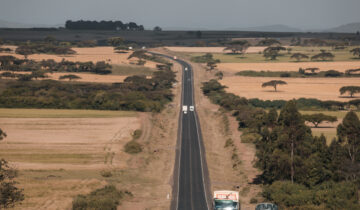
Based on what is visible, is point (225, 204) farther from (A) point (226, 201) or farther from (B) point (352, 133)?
(B) point (352, 133)

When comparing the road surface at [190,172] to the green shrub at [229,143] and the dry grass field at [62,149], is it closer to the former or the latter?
the green shrub at [229,143]

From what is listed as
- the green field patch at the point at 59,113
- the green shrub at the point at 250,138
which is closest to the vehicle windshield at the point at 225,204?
the green shrub at the point at 250,138

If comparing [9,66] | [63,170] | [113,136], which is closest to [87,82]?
[9,66]

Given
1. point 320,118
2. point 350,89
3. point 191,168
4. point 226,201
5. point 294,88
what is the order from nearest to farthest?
point 226,201 < point 191,168 < point 320,118 < point 350,89 < point 294,88

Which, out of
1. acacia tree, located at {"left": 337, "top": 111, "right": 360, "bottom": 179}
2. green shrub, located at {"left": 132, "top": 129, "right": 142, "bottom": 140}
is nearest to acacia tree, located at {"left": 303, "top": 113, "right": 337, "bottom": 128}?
green shrub, located at {"left": 132, "top": 129, "right": 142, "bottom": 140}

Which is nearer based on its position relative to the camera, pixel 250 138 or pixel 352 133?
pixel 352 133

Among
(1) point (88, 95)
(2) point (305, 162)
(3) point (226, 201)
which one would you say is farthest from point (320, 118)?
(1) point (88, 95)
